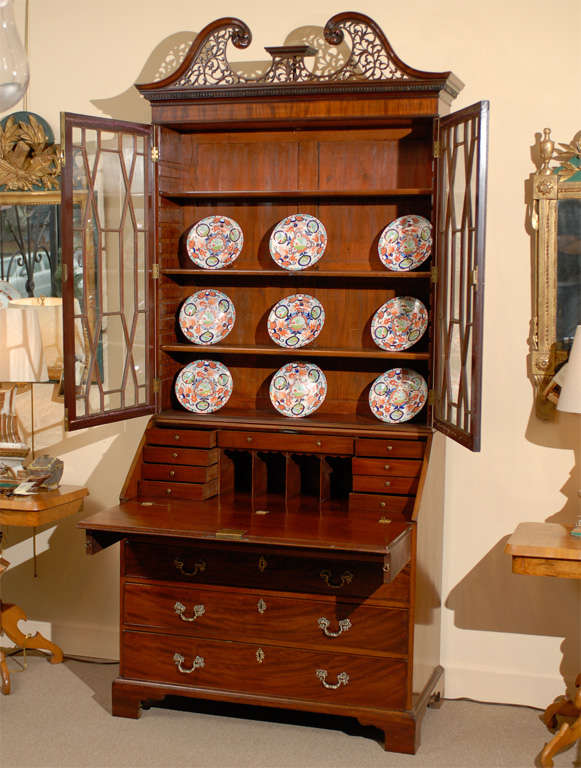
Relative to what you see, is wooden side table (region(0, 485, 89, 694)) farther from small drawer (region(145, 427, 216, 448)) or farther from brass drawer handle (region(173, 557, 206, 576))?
brass drawer handle (region(173, 557, 206, 576))

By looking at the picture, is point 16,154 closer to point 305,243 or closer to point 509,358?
point 305,243

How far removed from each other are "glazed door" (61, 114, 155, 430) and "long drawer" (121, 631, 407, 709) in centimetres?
85

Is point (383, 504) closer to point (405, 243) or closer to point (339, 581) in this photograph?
point (339, 581)

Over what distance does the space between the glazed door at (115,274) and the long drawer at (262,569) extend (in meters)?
0.54

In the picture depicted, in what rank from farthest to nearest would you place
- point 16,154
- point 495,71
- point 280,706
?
1. point 16,154
2. point 495,71
3. point 280,706

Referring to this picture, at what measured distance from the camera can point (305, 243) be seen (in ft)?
11.5

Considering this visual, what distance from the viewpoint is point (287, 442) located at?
3389 millimetres

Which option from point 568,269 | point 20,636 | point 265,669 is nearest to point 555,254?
point 568,269

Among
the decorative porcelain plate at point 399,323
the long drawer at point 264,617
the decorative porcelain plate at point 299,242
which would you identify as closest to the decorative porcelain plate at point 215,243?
the decorative porcelain plate at point 299,242

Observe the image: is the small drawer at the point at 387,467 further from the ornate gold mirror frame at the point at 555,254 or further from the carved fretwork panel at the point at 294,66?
the carved fretwork panel at the point at 294,66

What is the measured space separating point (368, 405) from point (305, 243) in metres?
0.67

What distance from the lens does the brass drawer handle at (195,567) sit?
10.8 feet

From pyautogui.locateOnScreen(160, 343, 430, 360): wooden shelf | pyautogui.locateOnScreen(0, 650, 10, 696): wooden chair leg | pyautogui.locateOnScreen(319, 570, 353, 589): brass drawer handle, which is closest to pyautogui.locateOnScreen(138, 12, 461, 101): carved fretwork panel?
pyautogui.locateOnScreen(160, 343, 430, 360): wooden shelf

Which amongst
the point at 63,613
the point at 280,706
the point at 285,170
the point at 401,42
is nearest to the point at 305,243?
the point at 285,170
